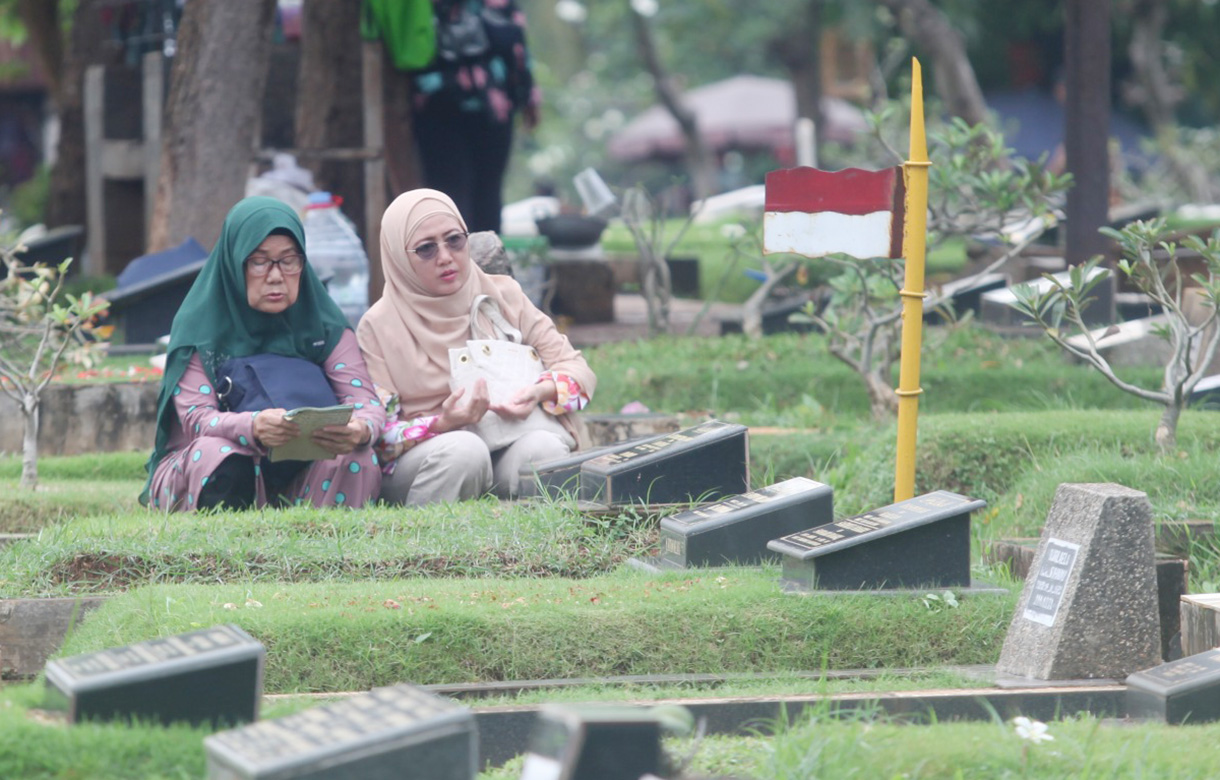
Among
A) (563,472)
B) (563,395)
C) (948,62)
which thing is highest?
(948,62)

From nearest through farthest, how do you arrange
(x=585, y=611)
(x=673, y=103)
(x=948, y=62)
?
(x=585, y=611) → (x=948, y=62) → (x=673, y=103)

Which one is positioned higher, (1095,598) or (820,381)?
(820,381)

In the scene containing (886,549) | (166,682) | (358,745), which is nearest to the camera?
(358,745)

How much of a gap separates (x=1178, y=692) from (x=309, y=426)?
9.15ft

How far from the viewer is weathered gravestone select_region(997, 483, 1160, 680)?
4316mm

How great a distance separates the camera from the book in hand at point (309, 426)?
530 cm

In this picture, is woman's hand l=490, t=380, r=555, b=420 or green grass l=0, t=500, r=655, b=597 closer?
green grass l=0, t=500, r=655, b=597

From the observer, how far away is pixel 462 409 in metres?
5.87

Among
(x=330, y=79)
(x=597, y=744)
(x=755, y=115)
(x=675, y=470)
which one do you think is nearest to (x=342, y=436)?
(x=675, y=470)

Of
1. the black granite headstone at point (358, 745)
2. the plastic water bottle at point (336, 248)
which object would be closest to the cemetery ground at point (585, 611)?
the black granite headstone at point (358, 745)

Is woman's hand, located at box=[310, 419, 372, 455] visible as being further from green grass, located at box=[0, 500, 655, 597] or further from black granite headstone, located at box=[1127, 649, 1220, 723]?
black granite headstone, located at box=[1127, 649, 1220, 723]

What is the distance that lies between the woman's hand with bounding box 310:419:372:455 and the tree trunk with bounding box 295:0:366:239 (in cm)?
602

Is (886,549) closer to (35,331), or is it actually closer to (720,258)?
(35,331)

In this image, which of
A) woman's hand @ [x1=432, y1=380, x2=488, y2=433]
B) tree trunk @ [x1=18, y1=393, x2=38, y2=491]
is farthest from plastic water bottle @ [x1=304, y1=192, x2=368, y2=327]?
woman's hand @ [x1=432, y1=380, x2=488, y2=433]
